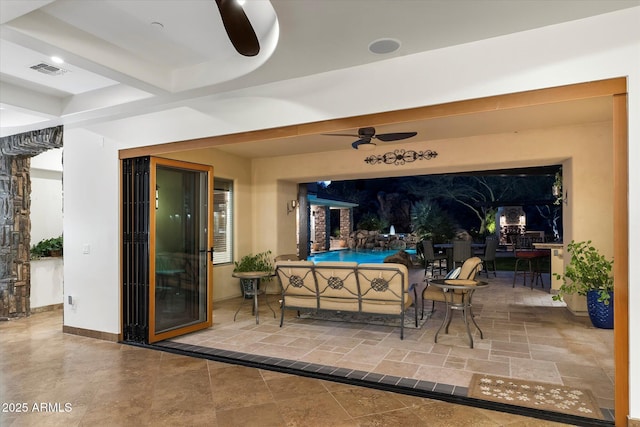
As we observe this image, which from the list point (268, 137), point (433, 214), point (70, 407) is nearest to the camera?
point (70, 407)

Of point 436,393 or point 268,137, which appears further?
point 268,137

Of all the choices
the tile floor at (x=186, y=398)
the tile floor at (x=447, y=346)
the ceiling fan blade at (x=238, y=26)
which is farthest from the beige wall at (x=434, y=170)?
the ceiling fan blade at (x=238, y=26)

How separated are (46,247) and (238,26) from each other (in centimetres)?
641

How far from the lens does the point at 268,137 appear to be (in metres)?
3.84

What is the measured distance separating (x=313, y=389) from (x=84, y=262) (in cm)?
351

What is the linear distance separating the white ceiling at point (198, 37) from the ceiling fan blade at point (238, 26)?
0.31m

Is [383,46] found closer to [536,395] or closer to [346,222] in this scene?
[536,395]

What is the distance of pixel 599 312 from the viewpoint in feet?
16.3

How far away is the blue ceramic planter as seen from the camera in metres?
4.90

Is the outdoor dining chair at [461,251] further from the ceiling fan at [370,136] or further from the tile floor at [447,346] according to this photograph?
the ceiling fan at [370,136]

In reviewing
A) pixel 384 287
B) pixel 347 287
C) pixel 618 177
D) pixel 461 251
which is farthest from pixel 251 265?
pixel 618 177

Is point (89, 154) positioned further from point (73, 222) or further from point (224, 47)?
point (224, 47)

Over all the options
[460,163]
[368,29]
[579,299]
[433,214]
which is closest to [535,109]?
[460,163]

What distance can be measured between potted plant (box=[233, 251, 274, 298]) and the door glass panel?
160 cm
